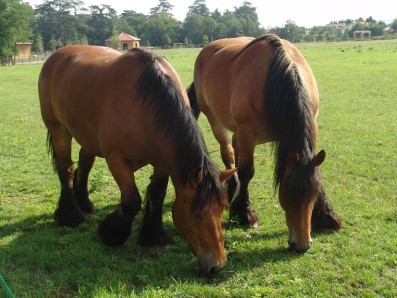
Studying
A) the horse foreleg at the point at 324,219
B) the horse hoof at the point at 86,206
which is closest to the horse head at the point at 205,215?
the horse foreleg at the point at 324,219

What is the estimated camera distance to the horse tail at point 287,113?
3596 millimetres

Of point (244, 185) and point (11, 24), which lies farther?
point (11, 24)

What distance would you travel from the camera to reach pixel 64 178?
4793 mm

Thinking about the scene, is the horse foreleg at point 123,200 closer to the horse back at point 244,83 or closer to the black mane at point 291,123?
the black mane at point 291,123

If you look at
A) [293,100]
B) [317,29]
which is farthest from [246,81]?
[317,29]

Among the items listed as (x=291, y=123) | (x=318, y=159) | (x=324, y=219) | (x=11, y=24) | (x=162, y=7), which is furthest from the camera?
(x=162, y=7)

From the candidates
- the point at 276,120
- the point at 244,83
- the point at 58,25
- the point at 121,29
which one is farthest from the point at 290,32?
the point at 276,120

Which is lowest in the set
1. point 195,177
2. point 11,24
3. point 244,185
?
point 244,185

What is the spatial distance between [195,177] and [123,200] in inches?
35.2

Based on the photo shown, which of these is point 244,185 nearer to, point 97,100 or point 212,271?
point 212,271

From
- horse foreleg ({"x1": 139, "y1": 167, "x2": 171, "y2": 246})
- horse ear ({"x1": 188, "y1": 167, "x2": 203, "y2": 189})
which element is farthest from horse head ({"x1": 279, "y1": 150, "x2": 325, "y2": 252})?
horse foreleg ({"x1": 139, "y1": 167, "x2": 171, "y2": 246})

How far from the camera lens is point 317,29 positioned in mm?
92750

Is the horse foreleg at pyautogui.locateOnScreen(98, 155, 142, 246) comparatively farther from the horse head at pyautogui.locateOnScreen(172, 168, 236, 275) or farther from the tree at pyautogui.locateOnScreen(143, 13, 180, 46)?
the tree at pyautogui.locateOnScreen(143, 13, 180, 46)

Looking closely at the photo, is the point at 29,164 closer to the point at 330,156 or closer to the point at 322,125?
the point at 330,156
